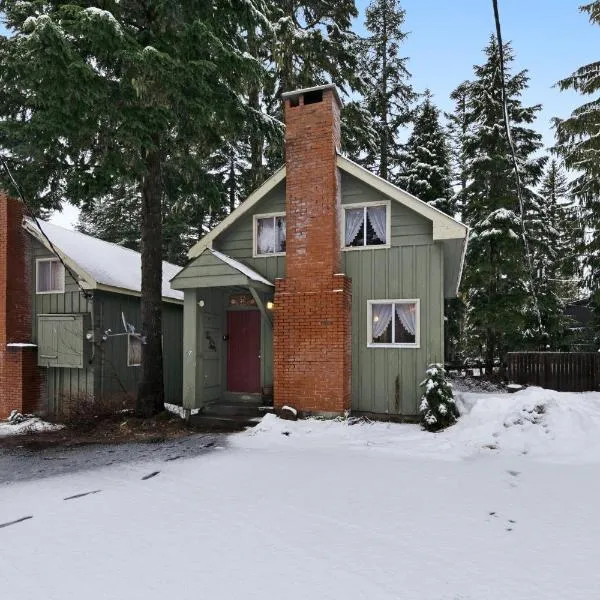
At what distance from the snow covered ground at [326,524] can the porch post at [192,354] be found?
2.87 metres

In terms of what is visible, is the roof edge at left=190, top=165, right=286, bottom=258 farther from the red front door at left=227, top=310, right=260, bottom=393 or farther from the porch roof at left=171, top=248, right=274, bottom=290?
the red front door at left=227, top=310, right=260, bottom=393

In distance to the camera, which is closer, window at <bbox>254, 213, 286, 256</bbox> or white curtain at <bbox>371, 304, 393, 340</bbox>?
white curtain at <bbox>371, 304, 393, 340</bbox>

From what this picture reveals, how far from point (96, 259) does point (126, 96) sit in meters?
5.64

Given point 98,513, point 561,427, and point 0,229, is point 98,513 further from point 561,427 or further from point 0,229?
point 0,229

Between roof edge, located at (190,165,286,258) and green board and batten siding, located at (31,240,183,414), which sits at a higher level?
roof edge, located at (190,165,286,258)

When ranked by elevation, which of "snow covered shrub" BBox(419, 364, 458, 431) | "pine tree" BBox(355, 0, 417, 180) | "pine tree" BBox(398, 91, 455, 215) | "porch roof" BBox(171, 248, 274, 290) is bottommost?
"snow covered shrub" BBox(419, 364, 458, 431)

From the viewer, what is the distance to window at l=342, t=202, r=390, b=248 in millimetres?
9727

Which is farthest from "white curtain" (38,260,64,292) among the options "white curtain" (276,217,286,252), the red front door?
"white curtain" (276,217,286,252)

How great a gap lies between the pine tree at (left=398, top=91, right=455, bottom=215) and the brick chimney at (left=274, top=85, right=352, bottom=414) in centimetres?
1179

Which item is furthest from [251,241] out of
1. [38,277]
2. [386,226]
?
[38,277]

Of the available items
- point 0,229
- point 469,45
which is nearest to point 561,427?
point 469,45

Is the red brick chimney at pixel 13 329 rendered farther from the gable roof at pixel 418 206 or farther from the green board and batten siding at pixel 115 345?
the gable roof at pixel 418 206

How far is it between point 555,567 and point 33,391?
12288mm

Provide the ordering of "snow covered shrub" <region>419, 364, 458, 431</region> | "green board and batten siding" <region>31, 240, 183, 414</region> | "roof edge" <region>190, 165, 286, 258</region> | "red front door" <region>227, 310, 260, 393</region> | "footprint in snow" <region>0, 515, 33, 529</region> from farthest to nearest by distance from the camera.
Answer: "green board and batten siding" <region>31, 240, 183, 414</region> → "red front door" <region>227, 310, 260, 393</region> → "roof edge" <region>190, 165, 286, 258</region> → "snow covered shrub" <region>419, 364, 458, 431</region> → "footprint in snow" <region>0, 515, 33, 529</region>
